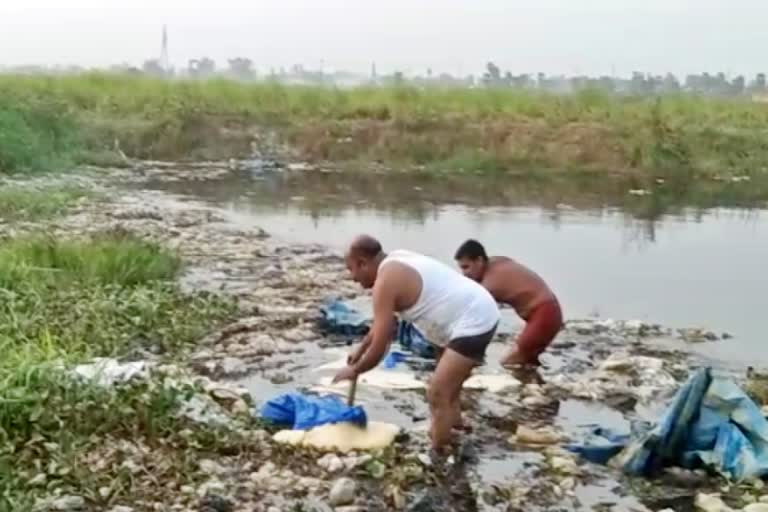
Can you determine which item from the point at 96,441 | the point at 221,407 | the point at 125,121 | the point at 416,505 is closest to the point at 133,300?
the point at 221,407

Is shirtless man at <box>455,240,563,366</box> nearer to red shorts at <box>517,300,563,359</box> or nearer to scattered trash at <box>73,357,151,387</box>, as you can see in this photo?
red shorts at <box>517,300,563,359</box>

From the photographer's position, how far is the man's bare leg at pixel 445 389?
21.3ft

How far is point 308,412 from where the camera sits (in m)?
6.88

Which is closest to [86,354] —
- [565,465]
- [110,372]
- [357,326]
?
[110,372]

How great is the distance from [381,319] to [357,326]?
3625 mm

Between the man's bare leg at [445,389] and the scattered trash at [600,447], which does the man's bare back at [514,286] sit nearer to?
the scattered trash at [600,447]

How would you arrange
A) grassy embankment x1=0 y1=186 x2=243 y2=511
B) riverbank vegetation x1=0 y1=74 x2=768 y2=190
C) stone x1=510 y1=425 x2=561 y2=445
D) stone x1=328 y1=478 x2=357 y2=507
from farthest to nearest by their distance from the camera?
riverbank vegetation x1=0 y1=74 x2=768 y2=190 < stone x1=510 y1=425 x2=561 y2=445 < stone x1=328 y1=478 x2=357 y2=507 < grassy embankment x1=0 y1=186 x2=243 y2=511

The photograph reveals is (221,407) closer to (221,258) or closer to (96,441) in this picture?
(96,441)

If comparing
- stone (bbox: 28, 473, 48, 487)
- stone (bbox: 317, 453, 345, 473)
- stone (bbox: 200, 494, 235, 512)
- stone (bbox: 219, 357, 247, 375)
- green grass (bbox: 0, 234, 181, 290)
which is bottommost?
stone (bbox: 219, 357, 247, 375)

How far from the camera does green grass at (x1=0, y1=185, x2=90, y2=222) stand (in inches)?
582

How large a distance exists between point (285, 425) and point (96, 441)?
130 cm

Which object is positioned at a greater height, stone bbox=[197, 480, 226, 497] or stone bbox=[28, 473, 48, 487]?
stone bbox=[28, 473, 48, 487]

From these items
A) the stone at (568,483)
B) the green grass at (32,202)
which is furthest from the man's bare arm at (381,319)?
the green grass at (32,202)

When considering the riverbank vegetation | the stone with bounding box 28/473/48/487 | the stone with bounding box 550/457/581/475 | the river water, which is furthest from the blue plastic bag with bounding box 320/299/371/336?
the riverbank vegetation
